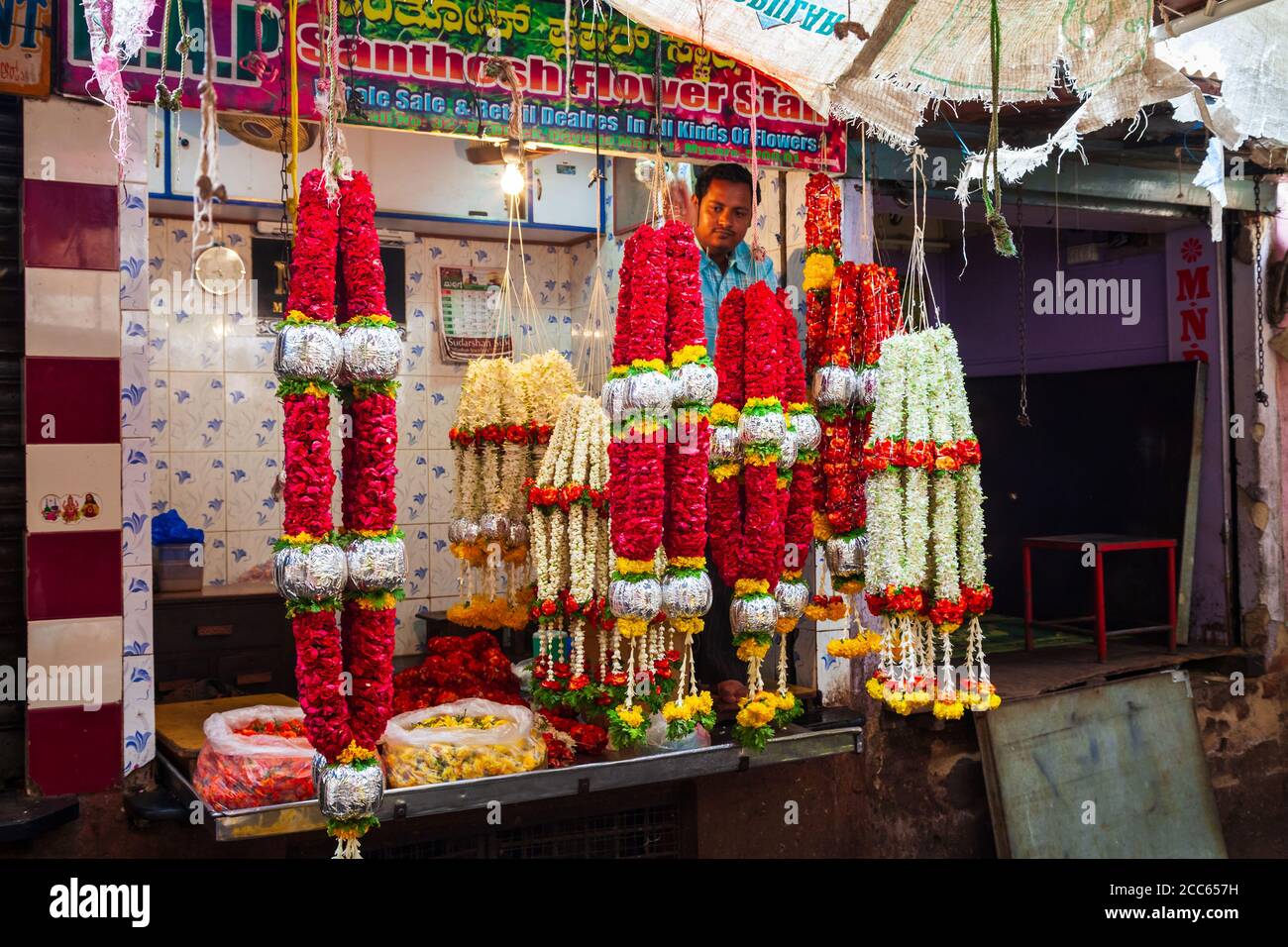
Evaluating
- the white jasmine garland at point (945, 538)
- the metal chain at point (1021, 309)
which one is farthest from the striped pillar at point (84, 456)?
the metal chain at point (1021, 309)

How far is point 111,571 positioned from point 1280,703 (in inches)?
258

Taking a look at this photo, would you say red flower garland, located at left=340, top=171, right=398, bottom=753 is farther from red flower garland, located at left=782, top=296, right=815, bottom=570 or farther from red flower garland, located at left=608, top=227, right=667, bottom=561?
red flower garland, located at left=782, top=296, right=815, bottom=570

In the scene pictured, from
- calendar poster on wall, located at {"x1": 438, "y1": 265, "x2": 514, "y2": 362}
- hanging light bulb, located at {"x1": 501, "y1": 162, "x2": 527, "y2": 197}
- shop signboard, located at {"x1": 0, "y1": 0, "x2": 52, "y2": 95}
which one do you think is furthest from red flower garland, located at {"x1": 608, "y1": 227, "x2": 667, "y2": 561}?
calendar poster on wall, located at {"x1": 438, "y1": 265, "x2": 514, "y2": 362}

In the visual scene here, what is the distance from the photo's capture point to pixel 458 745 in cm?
424

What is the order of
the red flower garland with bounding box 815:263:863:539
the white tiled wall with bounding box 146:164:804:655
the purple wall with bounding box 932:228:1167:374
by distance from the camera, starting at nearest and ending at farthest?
the red flower garland with bounding box 815:263:863:539 < the white tiled wall with bounding box 146:164:804:655 < the purple wall with bounding box 932:228:1167:374

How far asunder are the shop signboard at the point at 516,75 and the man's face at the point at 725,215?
48 cm

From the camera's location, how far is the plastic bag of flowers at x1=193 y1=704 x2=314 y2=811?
3.87 m

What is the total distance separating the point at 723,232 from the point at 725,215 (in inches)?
3.2

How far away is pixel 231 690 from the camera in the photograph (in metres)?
5.96

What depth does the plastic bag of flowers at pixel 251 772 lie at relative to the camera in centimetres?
387

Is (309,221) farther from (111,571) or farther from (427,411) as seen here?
(427,411)

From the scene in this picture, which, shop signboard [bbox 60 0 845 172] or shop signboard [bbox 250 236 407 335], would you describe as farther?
shop signboard [bbox 250 236 407 335]

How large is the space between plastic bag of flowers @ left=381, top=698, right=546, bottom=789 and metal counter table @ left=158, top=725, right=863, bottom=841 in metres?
0.07

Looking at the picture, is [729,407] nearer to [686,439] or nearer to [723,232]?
[686,439]
